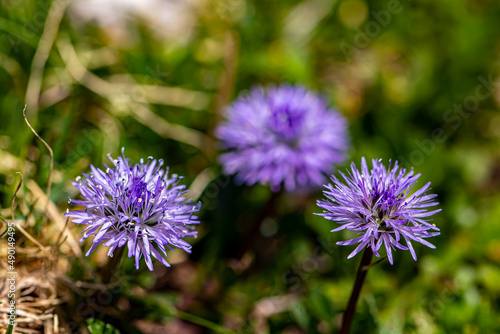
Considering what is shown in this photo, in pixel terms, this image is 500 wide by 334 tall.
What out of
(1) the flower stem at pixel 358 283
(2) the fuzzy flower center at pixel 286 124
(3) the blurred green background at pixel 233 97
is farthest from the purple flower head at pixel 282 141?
(1) the flower stem at pixel 358 283

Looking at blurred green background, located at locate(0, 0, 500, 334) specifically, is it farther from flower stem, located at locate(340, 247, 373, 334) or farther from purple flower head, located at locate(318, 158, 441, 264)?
purple flower head, located at locate(318, 158, 441, 264)

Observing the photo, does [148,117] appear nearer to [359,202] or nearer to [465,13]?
[359,202]

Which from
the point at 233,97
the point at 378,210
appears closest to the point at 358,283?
the point at 378,210

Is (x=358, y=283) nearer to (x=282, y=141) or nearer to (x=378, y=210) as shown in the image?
(x=378, y=210)

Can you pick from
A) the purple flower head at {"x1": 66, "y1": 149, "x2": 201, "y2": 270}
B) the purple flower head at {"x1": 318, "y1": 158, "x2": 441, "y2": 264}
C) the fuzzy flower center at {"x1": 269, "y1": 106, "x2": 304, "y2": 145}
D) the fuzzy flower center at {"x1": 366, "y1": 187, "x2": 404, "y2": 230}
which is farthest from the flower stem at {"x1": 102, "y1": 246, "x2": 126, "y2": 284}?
the fuzzy flower center at {"x1": 269, "y1": 106, "x2": 304, "y2": 145}

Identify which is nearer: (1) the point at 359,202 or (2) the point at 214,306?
(1) the point at 359,202

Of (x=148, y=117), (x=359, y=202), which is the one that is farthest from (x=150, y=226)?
(x=148, y=117)
